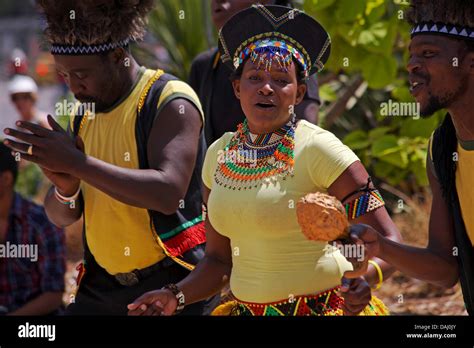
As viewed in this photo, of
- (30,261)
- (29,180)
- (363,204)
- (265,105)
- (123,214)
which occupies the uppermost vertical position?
(265,105)

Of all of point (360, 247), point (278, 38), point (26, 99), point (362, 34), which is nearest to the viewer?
point (360, 247)

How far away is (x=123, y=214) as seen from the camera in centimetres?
420

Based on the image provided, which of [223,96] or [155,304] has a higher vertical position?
[223,96]

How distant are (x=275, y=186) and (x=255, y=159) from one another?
0.16 meters

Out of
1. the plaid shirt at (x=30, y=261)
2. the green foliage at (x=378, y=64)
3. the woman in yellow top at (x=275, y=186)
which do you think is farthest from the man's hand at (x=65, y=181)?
the green foliage at (x=378, y=64)

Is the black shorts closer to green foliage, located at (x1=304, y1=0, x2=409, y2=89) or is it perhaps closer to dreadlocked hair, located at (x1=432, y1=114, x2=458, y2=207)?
dreadlocked hair, located at (x1=432, y1=114, x2=458, y2=207)

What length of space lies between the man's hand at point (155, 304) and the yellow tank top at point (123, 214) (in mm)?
529

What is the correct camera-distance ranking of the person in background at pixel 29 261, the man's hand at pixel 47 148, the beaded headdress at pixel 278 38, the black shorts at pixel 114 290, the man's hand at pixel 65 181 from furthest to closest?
the person in background at pixel 29 261
the black shorts at pixel 114 290
the man's hand at pixel 65 181
the man's hand at pixel 47 148
the beaded headdress at pixel 278 38

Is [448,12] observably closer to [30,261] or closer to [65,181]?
[65,181]

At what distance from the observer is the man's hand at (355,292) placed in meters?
3.11

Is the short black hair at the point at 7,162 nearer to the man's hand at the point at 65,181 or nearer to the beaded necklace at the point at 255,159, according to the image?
the man's hand at the point at 65,181

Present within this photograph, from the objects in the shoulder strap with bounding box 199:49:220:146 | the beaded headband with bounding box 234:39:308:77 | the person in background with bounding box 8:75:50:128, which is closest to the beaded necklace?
the beaded headband with bounding box 234:39:308:77

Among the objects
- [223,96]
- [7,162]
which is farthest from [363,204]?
[7,162]

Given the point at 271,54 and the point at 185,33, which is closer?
the point at 271,54
